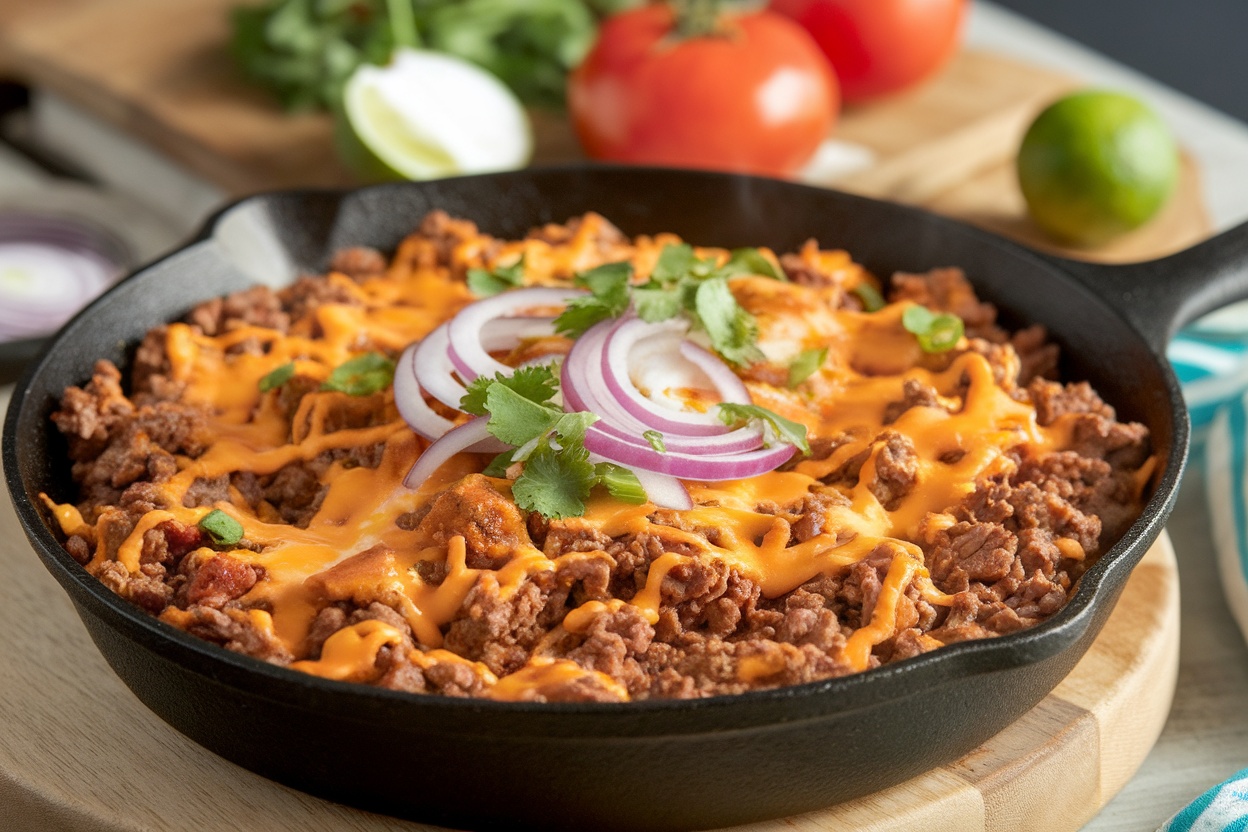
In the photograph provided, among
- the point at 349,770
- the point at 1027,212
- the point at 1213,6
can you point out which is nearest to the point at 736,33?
the point at 1027,212

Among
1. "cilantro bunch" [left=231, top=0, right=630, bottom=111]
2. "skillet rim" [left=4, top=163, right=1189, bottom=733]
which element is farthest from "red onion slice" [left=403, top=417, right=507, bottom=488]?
"cilantro bunch" [left=231, top=0, right=630, bottom=111]

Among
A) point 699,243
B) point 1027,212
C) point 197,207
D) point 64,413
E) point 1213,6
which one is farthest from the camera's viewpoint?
point 1213,6

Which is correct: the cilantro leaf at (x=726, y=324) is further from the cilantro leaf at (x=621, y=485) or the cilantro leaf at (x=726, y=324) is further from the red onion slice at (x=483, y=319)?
the cilantro leaf at (x=621, y=485)

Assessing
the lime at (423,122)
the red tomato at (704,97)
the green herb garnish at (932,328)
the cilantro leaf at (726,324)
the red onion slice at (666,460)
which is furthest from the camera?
the red tomato at (704,97)

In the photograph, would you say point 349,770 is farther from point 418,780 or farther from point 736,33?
point 736,33

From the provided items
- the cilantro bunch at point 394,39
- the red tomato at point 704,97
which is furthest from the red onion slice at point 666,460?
the cilantro bunch at point 394,39

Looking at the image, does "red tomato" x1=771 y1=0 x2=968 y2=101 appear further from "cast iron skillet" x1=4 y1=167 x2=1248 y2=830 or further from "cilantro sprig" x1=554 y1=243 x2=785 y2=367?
"cilantro sprig" x1=554 y1=243 x2=785 y2=367
